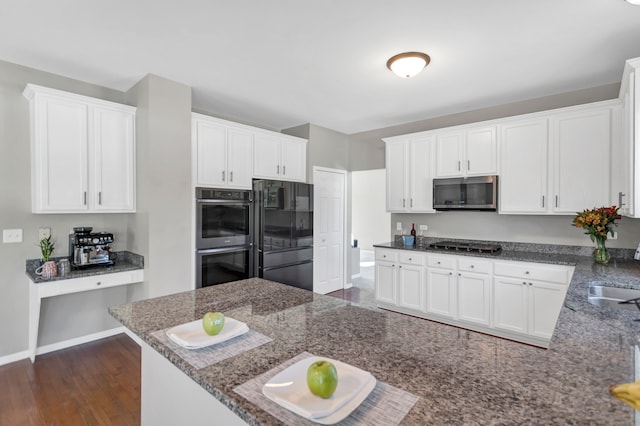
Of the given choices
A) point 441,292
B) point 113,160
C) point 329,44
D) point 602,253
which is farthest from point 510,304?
point 113,160

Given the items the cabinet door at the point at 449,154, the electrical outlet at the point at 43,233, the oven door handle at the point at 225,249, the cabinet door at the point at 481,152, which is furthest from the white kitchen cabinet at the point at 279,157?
the cabinet door at the point at 481,152

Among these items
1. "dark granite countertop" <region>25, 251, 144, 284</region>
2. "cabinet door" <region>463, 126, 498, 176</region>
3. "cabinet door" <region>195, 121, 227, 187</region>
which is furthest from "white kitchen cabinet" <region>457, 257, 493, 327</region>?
"dark granite countertop" <region>25, 251, 144, 284</region>

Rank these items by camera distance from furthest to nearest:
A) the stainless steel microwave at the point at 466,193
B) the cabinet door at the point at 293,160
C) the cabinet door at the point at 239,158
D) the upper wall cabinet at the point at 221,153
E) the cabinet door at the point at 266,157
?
the cabinet door at the point at 293,160 → the cabinet door at the point at 266,157 → the cabinet door at the point at 239,158 → the stainless steel microwave at the point at 466,193 → the upper wall cabinet at the point at 221,153

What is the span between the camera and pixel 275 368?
1034mm

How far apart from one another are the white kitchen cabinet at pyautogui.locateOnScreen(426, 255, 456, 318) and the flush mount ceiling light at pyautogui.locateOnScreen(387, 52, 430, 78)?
6.95ft

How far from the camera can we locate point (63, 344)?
3.11 meters

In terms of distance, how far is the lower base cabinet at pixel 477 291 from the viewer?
3.12m

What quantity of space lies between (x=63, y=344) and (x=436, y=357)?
364 centimetres

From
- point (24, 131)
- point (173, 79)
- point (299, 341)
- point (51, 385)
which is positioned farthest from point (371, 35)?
point (51, 385)

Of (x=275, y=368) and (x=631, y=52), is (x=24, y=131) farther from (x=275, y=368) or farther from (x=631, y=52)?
(x=631, y=52)

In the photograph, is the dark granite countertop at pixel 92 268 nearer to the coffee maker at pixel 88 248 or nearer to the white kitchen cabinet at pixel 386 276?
the coffee maker at pixel 88 248

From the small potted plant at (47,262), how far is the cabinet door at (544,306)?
14.7ft

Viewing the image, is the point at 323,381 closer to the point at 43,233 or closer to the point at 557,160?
the point at 43,233

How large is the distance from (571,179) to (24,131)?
527cm
